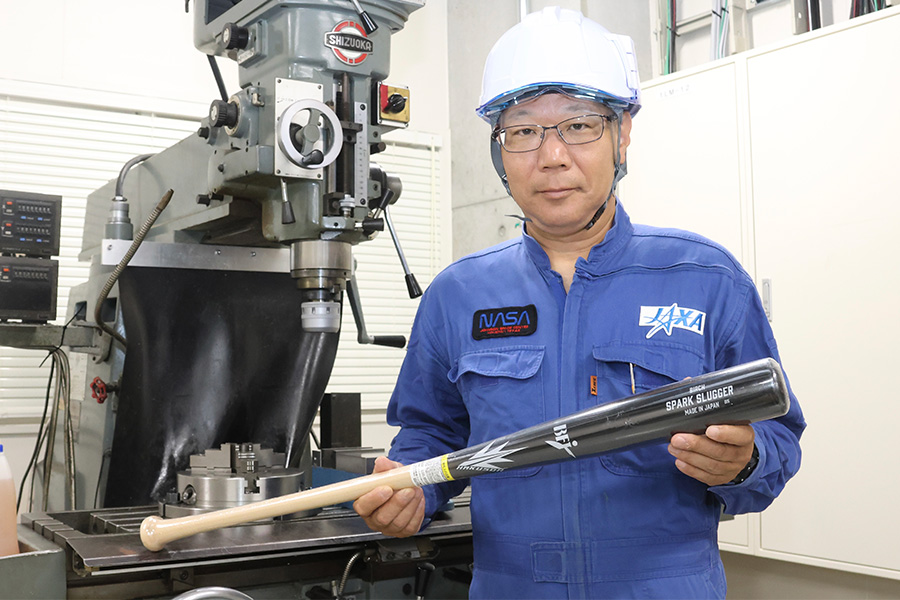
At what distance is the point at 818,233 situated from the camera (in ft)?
8.52

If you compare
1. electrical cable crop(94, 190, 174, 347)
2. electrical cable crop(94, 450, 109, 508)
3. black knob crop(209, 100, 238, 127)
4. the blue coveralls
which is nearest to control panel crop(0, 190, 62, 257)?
electrical cable crop(94, 190, 174, 347)

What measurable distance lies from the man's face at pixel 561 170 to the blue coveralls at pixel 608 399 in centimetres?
6

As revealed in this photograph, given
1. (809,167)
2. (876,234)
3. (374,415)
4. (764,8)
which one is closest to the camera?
(876,234)

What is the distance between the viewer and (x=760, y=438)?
1.17 m

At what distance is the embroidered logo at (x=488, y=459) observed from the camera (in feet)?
3.82

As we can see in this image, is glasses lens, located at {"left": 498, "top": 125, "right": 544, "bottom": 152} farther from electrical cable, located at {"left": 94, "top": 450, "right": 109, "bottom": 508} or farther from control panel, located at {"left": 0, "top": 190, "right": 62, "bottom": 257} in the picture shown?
control panel, located at {"left": 0, "top": 190, "right": 62, "bottom": 257}

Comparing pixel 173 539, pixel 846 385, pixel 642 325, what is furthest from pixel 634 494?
pixel 846 385

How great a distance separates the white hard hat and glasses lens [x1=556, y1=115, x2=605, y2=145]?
35 mm

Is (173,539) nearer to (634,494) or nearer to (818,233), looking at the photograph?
(634,494)

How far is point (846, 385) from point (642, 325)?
151cm

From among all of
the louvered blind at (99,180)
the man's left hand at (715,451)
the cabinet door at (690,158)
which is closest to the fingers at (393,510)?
the man's left hand at (715,451)

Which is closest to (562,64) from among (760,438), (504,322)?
(504,322)

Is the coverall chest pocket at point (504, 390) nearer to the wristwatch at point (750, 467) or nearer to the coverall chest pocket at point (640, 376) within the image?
the coverall chest pocket at point (640, 376)

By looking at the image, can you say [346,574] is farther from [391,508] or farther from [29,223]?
[29,223]
